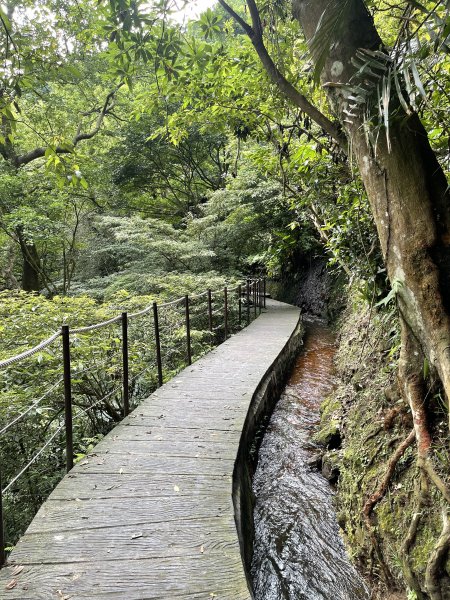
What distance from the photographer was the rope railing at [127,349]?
2.90 meters

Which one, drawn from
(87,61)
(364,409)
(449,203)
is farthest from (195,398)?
(87,61)

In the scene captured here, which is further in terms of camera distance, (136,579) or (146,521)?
(146,521)

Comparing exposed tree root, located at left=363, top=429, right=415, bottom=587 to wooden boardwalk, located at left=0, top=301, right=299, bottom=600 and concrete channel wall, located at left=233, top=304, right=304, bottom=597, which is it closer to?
concrete channel wall, located at left=233, top=304, right=304, bottom=597

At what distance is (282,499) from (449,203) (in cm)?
299

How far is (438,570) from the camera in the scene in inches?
78.8

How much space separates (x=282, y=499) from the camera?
148 inches

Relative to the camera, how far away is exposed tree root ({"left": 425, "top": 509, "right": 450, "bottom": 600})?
1980 millimetres

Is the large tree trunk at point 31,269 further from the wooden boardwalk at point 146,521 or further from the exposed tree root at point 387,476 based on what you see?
the exposed tree root at point 387,476

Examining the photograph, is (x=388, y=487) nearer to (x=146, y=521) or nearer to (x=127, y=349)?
(x=146, y=521)

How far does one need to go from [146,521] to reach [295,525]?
5.23ft

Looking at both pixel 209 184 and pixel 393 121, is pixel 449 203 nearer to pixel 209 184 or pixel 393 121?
pixel 393 121

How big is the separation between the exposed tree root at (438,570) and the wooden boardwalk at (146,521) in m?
0.96

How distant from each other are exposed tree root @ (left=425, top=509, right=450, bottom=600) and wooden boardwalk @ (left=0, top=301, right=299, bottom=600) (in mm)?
959

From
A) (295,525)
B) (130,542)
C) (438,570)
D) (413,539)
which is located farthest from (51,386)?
(438,570)
